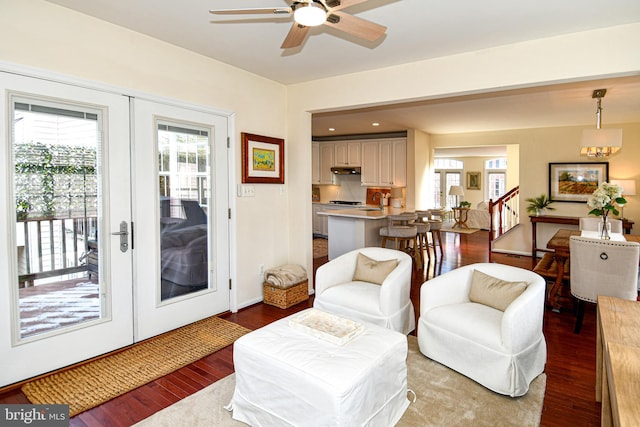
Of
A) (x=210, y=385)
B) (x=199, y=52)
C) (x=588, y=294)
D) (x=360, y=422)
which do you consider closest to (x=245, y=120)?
(x=199, y=52)

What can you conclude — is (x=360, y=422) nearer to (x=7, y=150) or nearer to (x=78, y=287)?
(x=78, y=287)

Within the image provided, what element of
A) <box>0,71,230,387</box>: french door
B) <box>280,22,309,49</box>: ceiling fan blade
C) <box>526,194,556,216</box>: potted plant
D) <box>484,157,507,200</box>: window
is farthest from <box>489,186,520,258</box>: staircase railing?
<box>280,22,309,49</box>: ceiling fan blade

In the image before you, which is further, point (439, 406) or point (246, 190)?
point (246, 190)

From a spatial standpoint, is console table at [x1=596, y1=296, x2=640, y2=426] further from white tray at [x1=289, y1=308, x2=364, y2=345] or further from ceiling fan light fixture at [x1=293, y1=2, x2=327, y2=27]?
ceiling fan light fixture at [x1=293, y1=2, x2=327, y2=27]

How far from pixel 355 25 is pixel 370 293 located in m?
2.08

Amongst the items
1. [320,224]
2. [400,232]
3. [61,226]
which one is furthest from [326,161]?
[61,226]

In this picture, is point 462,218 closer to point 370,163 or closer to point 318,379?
point 370,163

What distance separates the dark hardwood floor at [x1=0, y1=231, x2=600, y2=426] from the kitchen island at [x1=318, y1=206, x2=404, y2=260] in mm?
2325

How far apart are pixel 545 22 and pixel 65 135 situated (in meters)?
3.60

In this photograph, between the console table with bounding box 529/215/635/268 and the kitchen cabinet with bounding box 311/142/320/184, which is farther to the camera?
the kitchen cabinet with bounding box 311/142/320/184

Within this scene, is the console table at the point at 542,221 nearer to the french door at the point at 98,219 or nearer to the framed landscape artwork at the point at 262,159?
the framed landscape artwork at the point at 262,159

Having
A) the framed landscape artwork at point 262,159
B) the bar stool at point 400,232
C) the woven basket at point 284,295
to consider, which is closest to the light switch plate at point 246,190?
Result: the framed landscape artwork at point 262,159

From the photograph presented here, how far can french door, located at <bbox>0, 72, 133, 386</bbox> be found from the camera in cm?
244

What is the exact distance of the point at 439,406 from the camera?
2.28 metres
